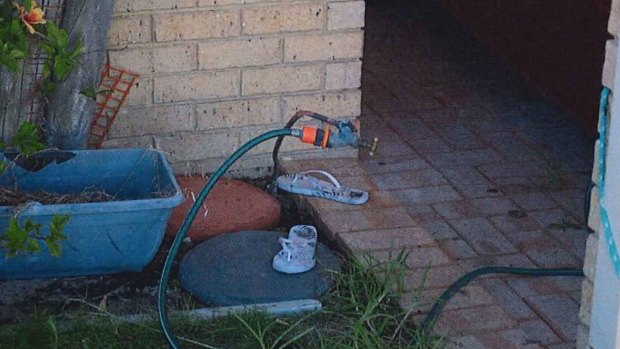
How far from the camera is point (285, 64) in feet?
15.2

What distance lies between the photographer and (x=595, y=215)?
9.82ft

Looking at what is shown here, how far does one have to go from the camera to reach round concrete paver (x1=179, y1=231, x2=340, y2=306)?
12.4ft

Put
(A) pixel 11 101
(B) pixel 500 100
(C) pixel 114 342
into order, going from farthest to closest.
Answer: (B) pixel 500 100
(A) pixel 11 101
(C) pixel 114 342

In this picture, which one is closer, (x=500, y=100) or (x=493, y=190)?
(x=493, y=190)

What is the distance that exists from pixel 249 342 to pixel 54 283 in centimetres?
77

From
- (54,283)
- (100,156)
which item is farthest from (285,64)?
(54,283)

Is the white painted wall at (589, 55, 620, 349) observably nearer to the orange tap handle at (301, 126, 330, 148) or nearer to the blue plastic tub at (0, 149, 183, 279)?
the orange tap handle at (301, 126, 330, 148)

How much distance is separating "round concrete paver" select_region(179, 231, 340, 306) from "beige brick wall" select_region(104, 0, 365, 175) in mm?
629

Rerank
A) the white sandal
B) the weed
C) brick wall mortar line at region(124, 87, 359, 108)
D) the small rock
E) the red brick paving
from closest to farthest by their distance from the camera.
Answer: the weed
the red brick paving
the white sandal
the small rock
brick wall mortar line at region(124, 87, 359, 108)

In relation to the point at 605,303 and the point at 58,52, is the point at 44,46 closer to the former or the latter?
the point at 58,52

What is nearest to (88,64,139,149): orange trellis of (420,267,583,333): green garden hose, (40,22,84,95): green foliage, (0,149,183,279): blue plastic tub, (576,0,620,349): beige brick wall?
(0,149,183,279): blue plastic tub

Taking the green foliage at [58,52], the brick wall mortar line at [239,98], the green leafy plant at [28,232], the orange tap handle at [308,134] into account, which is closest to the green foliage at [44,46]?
the green foliage at [58,52]

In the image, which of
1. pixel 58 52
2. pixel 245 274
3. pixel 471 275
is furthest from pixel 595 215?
pixel 58 52

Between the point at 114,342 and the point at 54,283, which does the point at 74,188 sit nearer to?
the point at 54,283
